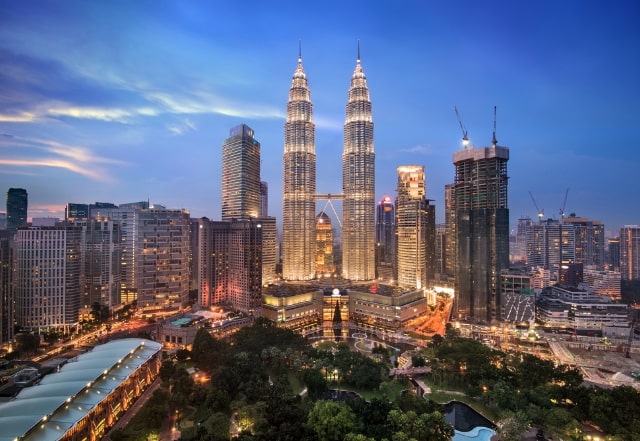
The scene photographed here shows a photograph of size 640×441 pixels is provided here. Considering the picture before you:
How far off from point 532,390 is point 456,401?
6006mm

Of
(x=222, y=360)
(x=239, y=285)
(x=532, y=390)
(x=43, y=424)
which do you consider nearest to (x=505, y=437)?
(x=532, y=390)

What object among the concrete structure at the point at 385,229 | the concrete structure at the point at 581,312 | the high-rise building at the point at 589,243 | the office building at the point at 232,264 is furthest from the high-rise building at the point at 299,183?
the high-rise building at the point at 589,243

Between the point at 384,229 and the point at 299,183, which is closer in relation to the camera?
the point at 299,183

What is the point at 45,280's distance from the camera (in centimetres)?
4634

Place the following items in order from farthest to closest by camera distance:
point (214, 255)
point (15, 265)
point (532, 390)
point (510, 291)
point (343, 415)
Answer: point (214, 255)
point (510, 291)
point (15, 265)
point (532, 390)
point (343, 415)

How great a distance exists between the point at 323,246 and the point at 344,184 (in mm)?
20849

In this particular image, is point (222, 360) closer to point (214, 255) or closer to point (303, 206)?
point (214, 255)

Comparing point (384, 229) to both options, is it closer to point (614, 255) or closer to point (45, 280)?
point (614, 255)

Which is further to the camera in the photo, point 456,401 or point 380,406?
point 456,401

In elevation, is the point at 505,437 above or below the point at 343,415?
below

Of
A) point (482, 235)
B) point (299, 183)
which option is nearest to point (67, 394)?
point (482, 235)

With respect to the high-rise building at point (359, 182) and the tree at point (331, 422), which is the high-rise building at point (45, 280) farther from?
the high-rise building at point (359, 182)

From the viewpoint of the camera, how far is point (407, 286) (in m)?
73.2

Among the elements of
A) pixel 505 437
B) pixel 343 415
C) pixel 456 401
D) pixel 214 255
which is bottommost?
pixel 456 401
